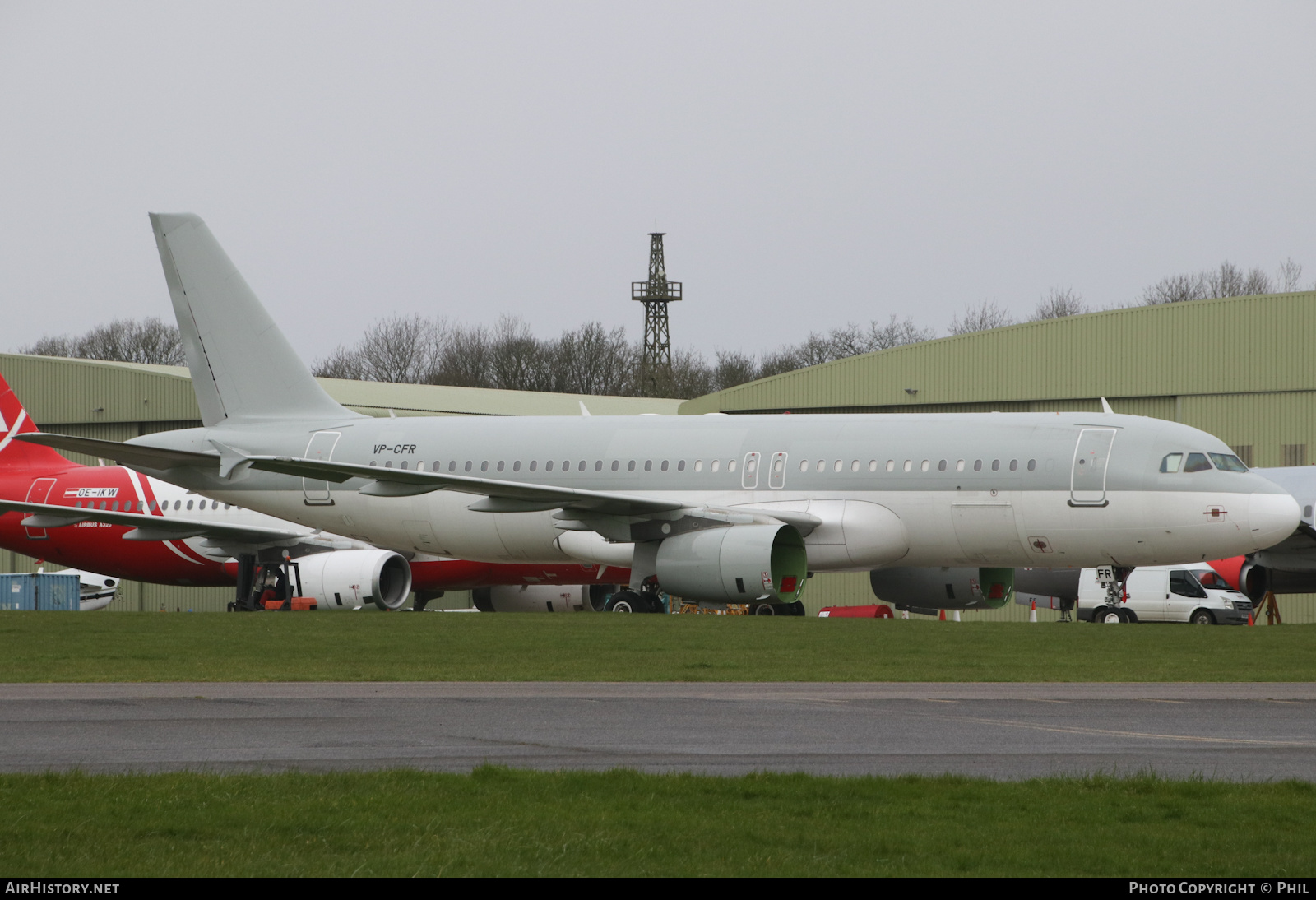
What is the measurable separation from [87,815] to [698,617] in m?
19.1

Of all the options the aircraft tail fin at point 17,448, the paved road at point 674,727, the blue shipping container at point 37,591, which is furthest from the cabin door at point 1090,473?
the blue shipping container at point 37,591

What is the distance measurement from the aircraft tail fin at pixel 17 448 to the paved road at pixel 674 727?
26.5 metres

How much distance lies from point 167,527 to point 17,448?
7731 millimetres

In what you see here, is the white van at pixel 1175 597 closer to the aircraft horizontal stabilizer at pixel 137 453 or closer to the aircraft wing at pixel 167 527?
the aircraft wing at pixel 167 527

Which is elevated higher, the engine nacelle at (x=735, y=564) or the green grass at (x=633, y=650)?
the engine nacelle at (x=735, y=564)

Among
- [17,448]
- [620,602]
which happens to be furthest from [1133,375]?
[17,448]

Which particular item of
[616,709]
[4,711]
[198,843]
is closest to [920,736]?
[616,709]

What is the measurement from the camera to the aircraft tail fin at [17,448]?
39.3m

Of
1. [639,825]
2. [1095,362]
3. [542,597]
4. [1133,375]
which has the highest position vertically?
[1095,362]

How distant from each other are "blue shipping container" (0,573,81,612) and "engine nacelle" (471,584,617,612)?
12346 millimetres

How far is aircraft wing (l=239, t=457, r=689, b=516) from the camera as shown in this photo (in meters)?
27.6

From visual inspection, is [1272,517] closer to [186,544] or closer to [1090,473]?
[1090,473]

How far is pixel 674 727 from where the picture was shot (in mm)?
11750

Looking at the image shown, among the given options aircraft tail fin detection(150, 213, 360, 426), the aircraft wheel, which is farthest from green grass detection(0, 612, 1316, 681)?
aircraft tail fin detection(150, 213, 360, 426)
